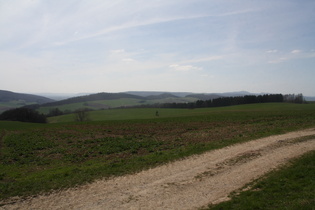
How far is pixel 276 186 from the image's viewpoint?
26.8 ft

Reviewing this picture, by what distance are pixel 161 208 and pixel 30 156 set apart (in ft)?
48.7

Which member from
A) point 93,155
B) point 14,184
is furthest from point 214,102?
point 14,184

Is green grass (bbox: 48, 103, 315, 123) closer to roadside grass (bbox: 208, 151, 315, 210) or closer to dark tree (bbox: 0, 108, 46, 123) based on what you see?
dark tree (bbox: 0, 108, 46, 123)

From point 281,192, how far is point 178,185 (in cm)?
402

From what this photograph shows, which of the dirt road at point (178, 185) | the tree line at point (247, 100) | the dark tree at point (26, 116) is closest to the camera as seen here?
the dirt road at point (178, 185)

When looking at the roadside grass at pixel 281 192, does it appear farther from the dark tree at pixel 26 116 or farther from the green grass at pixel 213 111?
the dark tree at pixel 26 116

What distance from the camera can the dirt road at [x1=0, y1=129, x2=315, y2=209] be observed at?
308 inches

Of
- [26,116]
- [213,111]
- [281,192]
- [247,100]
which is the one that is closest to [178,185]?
[281,192]

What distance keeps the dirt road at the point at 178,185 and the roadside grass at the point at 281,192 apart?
56 centimetres

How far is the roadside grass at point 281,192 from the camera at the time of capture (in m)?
6.75

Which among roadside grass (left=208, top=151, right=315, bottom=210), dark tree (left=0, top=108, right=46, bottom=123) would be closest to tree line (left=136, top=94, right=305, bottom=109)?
dark tree (left=0, top=108, right=46, bottom=123)

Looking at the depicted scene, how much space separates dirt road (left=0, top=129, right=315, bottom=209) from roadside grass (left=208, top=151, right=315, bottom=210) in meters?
0.56

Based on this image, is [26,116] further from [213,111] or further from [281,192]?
[281,192]

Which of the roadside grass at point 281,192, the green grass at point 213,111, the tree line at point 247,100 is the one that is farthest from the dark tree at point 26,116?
the roadside grass at point 281,192
